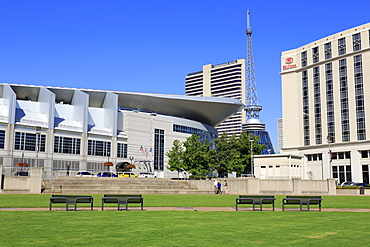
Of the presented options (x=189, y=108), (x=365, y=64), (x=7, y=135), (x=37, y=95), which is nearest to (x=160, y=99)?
(x=189, y=108)

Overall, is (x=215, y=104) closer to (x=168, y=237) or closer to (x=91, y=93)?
(x=91, y=93)

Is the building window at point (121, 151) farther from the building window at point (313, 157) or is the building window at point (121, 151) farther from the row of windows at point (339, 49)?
the row of windows at point (339, 49)

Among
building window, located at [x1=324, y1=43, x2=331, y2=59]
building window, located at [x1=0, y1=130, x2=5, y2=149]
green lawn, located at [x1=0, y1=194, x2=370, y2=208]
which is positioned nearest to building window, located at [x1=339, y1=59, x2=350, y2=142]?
building window, located at [x1=324, y1=43, x2=331, y2=59]

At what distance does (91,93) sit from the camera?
9231 centimetres

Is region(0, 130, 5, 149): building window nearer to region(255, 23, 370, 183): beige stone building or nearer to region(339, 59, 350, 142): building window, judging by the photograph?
region(255, 23, 370, 183): beige stone building

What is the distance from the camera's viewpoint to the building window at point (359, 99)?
81.1 metres

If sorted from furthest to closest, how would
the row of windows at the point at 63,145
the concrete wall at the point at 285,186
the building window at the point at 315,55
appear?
the building window at the point at 315,55 < the row of windows at the point at 63,145 < the concrete wall at the point at 285,186

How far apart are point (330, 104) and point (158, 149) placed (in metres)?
40.1

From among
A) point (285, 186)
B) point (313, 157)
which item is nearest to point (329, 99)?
point (313, 157)

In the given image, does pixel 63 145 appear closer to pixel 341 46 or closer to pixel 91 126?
pixel 91 126

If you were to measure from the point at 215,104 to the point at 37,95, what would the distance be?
144ft

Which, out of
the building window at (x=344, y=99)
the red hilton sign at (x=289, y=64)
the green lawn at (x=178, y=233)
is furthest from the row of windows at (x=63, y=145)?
the green lawn at (x=178, y=233)

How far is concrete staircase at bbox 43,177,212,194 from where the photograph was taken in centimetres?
4297

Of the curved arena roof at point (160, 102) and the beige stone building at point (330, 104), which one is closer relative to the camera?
the beige stone building at point (330, 104)
